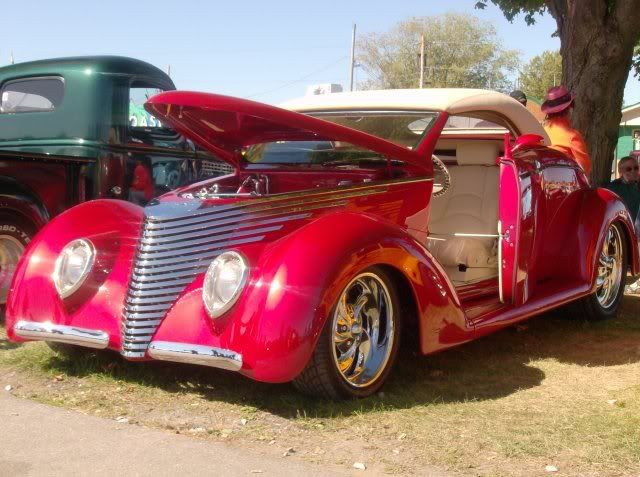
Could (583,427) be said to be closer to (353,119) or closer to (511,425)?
(511,425)

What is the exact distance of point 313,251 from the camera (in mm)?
3758

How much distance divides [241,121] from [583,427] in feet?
7.50

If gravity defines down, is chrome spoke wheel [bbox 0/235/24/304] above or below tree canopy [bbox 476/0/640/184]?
below

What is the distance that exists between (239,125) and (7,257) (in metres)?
2.45

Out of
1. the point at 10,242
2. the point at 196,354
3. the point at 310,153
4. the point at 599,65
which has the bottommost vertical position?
the point at 196,354

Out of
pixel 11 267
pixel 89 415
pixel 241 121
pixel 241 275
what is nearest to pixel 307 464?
pixel 241 275

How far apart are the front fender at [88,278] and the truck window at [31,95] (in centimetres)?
263

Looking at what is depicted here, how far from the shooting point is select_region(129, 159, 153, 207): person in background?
22.2 ft

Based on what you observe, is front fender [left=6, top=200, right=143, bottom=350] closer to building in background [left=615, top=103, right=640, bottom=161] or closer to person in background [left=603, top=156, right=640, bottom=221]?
person in background [left=603, top=156, right=640, bottom=221]

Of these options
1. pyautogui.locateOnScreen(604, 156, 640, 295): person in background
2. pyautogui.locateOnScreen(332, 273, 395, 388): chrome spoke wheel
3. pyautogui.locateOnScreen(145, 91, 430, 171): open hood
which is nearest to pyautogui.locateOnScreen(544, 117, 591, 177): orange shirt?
pyautogui.locateOnScreen(604, 156, 640, 295): person in background

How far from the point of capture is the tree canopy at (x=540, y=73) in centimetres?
7270

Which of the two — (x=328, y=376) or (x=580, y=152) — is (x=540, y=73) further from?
(x=328, y=376)

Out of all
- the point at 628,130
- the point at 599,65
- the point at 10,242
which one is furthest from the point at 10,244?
the point at 628,130

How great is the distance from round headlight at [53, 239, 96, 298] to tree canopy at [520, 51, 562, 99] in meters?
71.6
